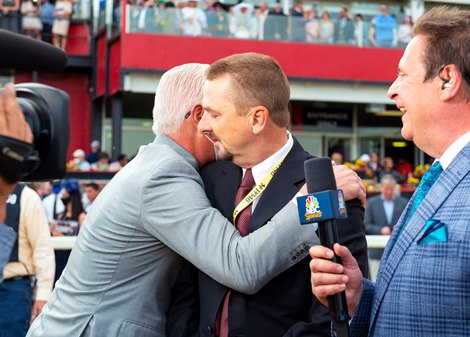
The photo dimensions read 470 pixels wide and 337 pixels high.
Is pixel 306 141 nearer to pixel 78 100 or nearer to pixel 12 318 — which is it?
pixel 78 100

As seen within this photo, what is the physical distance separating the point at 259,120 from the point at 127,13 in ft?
60.2

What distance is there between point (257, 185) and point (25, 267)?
9.57 ft

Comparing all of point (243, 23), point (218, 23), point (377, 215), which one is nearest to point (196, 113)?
point (377, 215)

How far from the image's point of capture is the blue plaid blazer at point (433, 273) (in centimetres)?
193

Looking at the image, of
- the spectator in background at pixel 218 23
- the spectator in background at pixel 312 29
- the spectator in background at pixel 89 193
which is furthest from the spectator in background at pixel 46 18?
the spectator in background at pixel 89 193

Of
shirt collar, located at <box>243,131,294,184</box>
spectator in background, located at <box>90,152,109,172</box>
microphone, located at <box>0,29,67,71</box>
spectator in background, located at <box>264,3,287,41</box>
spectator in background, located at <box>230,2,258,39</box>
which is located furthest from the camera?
spectator in background, located at <box>264,3,287,41</box>

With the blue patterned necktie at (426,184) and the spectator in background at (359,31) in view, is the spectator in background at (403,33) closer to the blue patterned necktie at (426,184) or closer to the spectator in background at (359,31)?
the spectator in background at (359,31)

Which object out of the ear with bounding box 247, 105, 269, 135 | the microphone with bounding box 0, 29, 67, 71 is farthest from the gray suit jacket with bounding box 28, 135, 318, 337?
the microphone with bounding box 0, 29, 67, 71

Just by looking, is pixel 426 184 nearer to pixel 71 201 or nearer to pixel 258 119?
pixel 258 119

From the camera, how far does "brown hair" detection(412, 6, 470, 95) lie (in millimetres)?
2076

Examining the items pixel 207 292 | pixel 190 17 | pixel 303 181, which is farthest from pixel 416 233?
pixel 190 17

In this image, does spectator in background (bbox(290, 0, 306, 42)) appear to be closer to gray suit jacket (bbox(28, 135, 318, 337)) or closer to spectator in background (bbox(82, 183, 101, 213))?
spectator in background (bbox(82, 183, 101, 213))

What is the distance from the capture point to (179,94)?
2.88 m

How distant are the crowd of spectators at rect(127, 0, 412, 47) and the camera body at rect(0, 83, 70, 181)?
18039 mm
